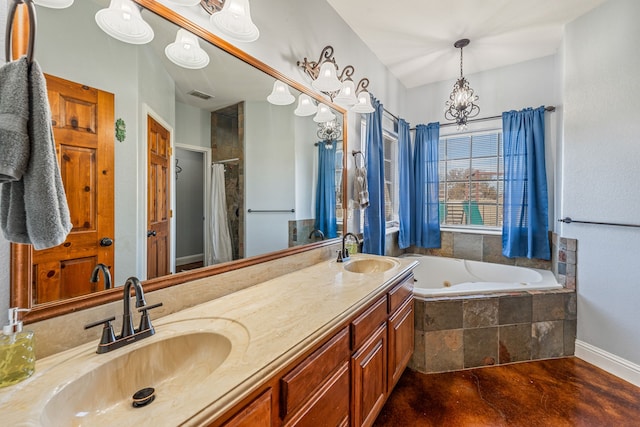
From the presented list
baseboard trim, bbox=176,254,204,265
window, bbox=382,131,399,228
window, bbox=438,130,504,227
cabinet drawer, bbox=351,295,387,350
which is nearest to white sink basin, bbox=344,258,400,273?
cabinet drawer, bbox=351,295,387,350

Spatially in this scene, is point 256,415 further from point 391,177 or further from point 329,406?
point 391,177

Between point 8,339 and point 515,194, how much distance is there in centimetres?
362

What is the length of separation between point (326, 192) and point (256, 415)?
1583 millimetres

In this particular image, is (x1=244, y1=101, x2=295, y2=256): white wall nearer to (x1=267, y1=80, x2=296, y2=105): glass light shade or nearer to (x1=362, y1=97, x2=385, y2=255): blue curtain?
(x1=267, y1=80, x2=296, y2=105): glass light shade

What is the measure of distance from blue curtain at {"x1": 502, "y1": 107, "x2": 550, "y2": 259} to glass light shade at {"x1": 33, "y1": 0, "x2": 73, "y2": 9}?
11.4 ft

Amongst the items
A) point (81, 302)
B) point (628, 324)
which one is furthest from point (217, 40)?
point (628, 324)

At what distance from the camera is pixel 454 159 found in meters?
3.42

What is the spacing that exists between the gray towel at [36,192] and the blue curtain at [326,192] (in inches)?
59.5

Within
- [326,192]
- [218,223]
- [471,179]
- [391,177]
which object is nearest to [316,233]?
[326,192]

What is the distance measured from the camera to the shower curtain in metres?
1.31

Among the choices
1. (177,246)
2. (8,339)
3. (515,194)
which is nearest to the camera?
(8,339)

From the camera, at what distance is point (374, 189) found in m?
2.57

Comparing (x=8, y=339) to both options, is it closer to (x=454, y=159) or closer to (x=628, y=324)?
(x=628, y=324)

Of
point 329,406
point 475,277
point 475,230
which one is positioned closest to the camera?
point 329,406
